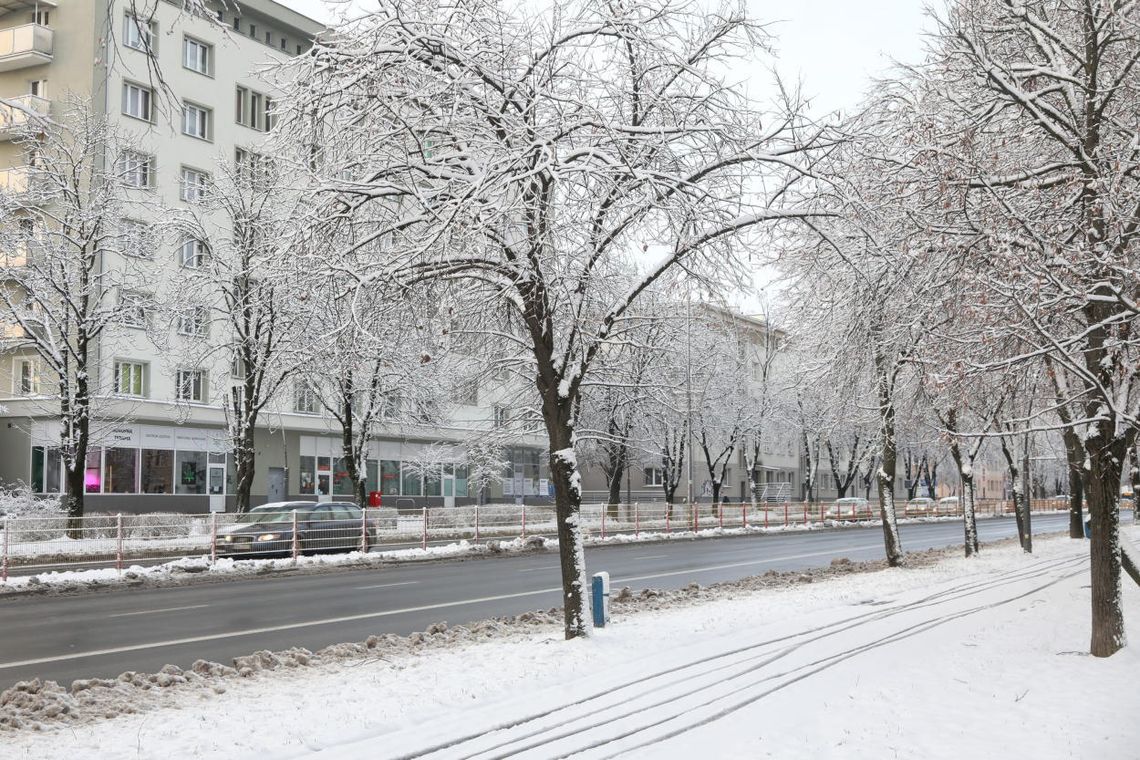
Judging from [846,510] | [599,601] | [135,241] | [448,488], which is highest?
[135,241]

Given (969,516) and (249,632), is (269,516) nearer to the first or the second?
(249,632)

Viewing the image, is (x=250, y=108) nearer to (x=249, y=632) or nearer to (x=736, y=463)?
(x=249, y=632)

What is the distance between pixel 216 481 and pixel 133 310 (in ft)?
56.8

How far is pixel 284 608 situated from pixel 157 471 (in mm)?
27435

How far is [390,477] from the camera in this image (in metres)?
52.7

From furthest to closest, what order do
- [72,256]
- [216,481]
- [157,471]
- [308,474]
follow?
[308,474] → [216,481] → [157,471] → [72,256]

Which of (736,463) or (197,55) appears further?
(736,463)

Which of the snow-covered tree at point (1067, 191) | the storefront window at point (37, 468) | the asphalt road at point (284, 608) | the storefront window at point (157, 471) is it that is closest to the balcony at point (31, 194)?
the storefront window at point (37, 468)

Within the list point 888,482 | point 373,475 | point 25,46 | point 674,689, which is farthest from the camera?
point 373,475

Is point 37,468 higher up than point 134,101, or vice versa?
point 134,101

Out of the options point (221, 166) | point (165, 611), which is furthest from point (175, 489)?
point (165, 611)

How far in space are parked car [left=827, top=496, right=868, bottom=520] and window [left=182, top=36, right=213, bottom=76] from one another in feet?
125

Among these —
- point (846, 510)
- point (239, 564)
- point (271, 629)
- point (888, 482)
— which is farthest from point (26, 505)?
point (846, 510)

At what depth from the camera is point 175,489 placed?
41188 mm
